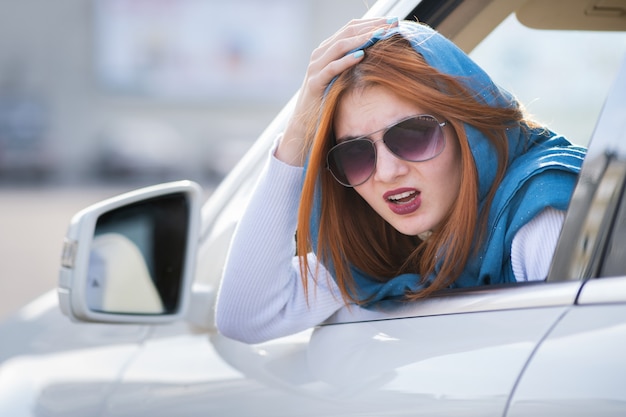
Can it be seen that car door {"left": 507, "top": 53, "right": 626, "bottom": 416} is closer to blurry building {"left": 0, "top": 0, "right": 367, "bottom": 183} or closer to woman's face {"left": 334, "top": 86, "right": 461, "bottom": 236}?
woman's face {"left": 334, "top": 86, "right": 461, "bottom": 236}

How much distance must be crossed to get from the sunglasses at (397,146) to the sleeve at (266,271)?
168mm

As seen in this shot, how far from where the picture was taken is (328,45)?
6.33ft

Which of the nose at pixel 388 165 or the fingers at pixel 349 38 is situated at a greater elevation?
the fingers at pixel 349 38

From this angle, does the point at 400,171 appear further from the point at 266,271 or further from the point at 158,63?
the point at 158,63

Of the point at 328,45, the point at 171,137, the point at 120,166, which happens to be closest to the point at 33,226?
the point at 120,166

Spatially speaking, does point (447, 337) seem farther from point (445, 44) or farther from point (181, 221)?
point (181, 221)

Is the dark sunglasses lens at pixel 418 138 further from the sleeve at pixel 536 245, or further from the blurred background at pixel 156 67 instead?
the blurred background at pixel 156 67

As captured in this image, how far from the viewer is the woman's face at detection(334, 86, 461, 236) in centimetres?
182

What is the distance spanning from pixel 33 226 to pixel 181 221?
16.7 m

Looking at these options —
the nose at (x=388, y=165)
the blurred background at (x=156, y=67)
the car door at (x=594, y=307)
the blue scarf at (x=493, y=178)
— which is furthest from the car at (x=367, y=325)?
the blurred background at (x=156, y=67)

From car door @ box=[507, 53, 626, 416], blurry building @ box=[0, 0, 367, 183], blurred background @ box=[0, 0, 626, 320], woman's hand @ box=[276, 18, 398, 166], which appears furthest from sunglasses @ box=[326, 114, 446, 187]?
blurry building @ box=[0, 0, 367, 183]

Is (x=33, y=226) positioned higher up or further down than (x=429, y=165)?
further down

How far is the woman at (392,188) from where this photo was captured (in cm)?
171

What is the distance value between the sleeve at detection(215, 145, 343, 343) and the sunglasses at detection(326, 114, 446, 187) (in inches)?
6.6
